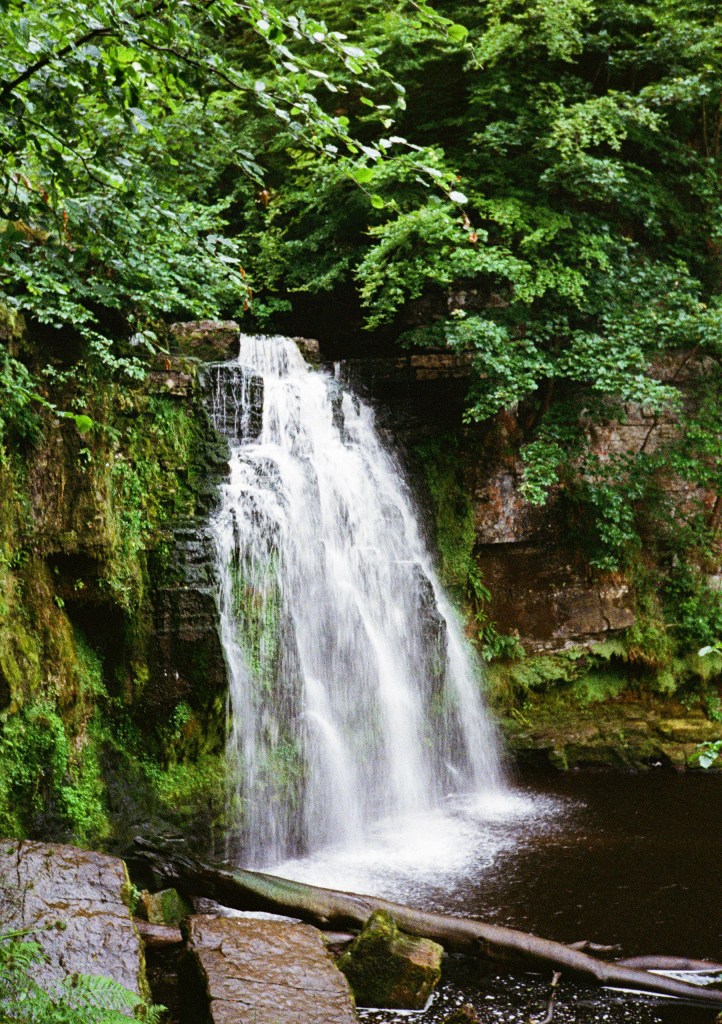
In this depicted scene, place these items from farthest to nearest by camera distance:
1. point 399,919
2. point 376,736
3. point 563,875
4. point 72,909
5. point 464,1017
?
point 376,736, point 563,875, point 399,919, point 464,1017, point 72,909

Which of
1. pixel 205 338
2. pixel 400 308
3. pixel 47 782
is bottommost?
pixel 47 782

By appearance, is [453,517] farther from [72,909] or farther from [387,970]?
[72,909]

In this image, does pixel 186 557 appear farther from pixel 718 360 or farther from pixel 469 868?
pixel 718 360

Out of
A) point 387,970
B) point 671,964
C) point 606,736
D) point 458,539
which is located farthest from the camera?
point 458,539

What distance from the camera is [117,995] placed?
11.7 ft

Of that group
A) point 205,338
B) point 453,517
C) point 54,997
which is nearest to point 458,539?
point 453,517

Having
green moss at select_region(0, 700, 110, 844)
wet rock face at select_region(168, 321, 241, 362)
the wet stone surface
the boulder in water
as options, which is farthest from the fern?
wet rock face at select_region(168, 321, 241, 362)

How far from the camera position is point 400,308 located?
35.8 ft

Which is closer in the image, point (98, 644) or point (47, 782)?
point (47, 782)

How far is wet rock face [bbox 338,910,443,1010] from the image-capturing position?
4855 mm

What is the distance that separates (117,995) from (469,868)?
4115mm

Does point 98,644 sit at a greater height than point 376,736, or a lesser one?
greater

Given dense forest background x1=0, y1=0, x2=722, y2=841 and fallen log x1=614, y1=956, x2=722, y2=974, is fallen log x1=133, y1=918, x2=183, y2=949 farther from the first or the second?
fallen log x1=614, y1=956, x2=722, y2=974

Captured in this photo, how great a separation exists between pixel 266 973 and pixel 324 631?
4300 millimetres
